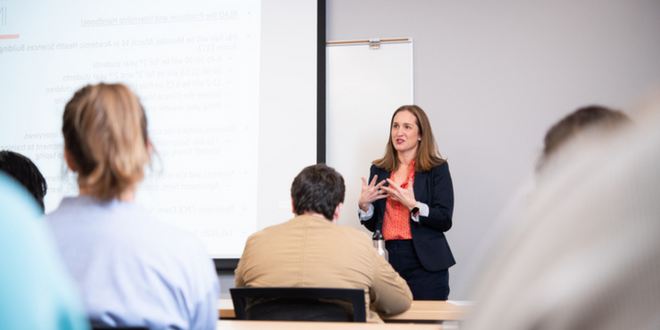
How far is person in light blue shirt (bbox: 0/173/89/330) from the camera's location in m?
0.46

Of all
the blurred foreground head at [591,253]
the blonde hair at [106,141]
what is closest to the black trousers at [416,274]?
the blonde hair at [106,141]

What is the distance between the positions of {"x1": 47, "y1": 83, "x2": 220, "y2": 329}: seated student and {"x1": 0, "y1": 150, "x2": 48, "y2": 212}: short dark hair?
941 millimetres

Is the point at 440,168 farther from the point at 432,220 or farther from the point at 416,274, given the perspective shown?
the point at 416,274

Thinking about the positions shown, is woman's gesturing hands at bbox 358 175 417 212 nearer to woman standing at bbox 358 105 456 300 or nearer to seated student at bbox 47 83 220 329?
woman standing at bbox 358 105 456 300

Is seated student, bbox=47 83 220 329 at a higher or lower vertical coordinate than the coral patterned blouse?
higher

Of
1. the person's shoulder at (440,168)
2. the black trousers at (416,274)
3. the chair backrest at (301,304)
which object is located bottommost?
the black trousers at (416,274)

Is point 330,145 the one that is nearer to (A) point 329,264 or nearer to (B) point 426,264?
(B) point 426,264

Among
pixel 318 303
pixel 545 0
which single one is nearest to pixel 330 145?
pixel 545 0

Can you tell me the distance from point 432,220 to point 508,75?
1.32 m

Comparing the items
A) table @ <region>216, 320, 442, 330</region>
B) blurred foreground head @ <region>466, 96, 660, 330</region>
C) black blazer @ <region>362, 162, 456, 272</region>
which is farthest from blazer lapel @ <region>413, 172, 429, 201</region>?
blurred foreground head @ <region>466, 96, 660, 330</region>

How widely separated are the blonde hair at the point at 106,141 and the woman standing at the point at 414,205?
5.91ft

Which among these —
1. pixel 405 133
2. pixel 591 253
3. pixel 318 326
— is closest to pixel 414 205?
pixel 405 133

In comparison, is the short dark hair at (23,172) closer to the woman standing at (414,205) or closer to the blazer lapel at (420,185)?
the woman standing at (414,205)

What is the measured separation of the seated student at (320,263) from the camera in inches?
64.5
